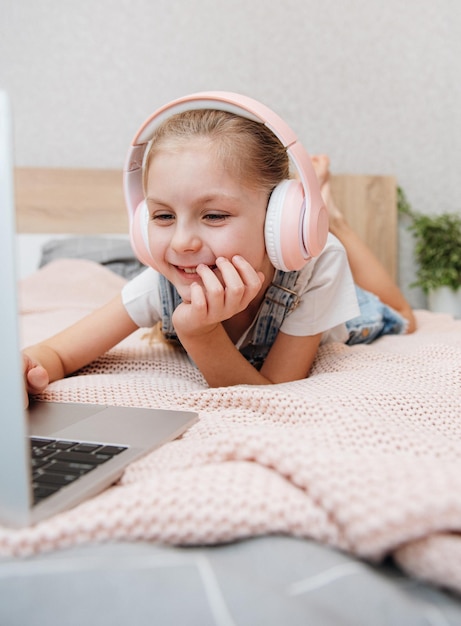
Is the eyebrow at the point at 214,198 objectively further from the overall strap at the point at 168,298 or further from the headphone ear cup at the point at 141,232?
the overall strap at the point at 168,298

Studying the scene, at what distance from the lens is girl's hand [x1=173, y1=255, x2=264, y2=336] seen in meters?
0.76

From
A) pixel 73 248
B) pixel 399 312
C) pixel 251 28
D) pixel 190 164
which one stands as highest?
pixel 251 28

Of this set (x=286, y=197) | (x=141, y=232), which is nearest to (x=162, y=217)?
(x=141, y=232)

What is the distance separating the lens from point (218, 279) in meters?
0.79

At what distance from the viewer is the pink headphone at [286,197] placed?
28.5 inches

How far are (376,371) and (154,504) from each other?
1.64 feet

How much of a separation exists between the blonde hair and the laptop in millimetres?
346

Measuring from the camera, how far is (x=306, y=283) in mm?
981

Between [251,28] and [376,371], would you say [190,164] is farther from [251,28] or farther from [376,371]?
[251,28]

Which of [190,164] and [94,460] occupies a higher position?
[190,164]

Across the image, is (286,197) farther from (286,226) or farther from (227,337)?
(227,337)

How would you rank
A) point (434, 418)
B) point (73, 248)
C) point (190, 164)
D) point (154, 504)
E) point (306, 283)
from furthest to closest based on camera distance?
point (73, 248), point (306, 283), point (190, 164), point (434, 418), point (154, 504)

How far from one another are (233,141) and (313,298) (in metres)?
0.30

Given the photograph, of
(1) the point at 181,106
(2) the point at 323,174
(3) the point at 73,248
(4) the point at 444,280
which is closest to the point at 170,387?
(1) the point at 181,106
